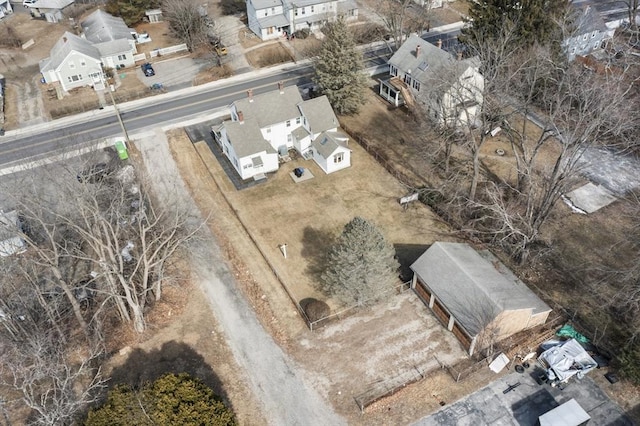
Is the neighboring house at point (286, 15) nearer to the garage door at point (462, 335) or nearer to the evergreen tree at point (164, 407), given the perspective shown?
the garage door at point (462, 335)

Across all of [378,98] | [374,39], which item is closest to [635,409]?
[378,98]

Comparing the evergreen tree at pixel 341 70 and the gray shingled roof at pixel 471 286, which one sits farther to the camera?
the evergreen tree at pixel 341 70

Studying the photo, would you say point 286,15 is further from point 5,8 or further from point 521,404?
point 521,404

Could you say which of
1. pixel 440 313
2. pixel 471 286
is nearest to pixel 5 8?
pixel 440 313

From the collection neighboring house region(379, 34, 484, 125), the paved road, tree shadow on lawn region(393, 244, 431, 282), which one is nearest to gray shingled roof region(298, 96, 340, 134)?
neighboring house region(379, 34, 484, 125)

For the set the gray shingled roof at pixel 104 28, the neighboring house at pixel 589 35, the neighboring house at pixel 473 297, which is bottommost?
the neighboring house at pixel 473 297

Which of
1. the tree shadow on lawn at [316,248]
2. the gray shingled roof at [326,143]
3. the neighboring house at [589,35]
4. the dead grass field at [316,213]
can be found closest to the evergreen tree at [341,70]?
the gray shingled roof at [326,143]
